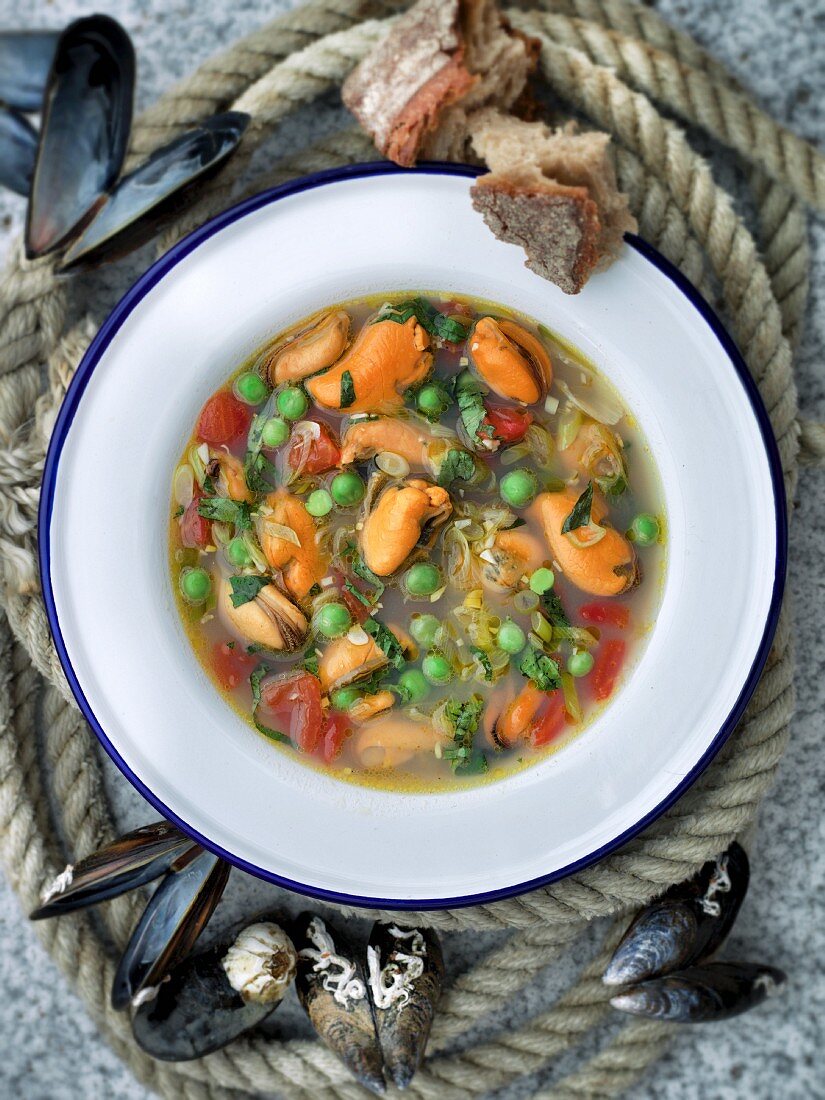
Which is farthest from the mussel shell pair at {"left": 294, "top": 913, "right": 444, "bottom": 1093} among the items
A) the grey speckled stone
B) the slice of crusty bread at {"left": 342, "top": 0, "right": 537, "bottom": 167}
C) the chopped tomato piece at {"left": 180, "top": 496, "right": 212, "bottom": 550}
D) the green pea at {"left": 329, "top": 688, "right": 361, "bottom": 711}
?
the slice of crusty bread at {"left": 342, "top": 0, "right": 537, "bottom": 167}

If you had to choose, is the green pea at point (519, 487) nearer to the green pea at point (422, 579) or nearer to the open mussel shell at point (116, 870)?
the green pea at point (422, 579)

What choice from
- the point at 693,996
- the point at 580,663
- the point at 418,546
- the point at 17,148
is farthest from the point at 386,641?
the point at 17,148

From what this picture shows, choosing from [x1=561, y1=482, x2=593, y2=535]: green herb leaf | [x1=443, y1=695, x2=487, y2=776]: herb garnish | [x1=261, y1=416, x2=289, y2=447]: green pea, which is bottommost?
[x1=443, y1=695, x2=487, y2=776]: herb garnish

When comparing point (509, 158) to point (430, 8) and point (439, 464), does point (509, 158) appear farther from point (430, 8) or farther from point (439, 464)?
point (439, 464)

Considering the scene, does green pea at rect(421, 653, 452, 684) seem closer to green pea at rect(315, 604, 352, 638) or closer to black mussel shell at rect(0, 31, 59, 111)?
green pea at rect(315, 604, 352, 638)

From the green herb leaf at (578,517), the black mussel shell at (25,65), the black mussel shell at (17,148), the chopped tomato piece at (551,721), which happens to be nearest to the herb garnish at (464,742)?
the chopped tomato piece at (551,721)

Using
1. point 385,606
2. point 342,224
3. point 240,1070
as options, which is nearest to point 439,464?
point 385,606
